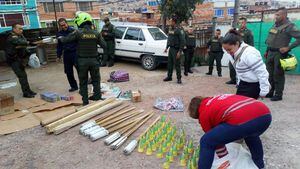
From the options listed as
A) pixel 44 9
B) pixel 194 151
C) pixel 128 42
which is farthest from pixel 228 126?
pixel 44 9

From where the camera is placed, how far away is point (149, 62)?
30.5ft

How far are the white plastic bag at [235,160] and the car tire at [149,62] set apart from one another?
6.24m

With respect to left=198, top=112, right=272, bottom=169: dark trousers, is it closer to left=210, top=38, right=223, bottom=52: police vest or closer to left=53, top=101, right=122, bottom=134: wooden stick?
left=53, top=101, right=122, bottom=134: wooden stick

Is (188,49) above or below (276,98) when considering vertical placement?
above

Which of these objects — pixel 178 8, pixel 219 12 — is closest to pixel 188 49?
pixel 178 8

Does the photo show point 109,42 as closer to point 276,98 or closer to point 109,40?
point 109,40

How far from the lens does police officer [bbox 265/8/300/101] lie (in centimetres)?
532

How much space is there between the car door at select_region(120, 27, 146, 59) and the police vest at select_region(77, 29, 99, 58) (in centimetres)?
400

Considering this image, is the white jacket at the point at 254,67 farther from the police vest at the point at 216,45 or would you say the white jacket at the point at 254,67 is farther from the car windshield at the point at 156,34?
the car windshield at the point at 156,34

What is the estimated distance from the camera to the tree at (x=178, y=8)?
36.8ft

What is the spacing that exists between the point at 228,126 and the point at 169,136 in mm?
1712

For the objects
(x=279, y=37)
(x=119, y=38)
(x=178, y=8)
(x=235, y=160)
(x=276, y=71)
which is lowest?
(x=235, y=160)

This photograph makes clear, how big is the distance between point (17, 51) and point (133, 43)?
430 centimetres

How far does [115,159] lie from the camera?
3.64 m
